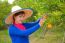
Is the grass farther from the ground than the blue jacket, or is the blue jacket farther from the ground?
the blue jacket

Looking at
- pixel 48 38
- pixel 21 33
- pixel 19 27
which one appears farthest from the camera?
pixel 48 38

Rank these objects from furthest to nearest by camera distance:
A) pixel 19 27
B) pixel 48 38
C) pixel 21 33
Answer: pixel 48 38
pixel 19 27
pixel 21 33

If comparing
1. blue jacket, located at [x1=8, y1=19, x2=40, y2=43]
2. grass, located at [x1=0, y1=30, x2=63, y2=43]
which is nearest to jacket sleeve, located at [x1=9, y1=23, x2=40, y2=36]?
blue jacket, located at [x1=8, y1=19, x2=40, y2=43]

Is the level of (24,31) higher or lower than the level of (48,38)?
higher

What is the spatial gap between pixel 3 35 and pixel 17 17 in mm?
5744

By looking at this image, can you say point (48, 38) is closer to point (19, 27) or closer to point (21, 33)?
point (19, 27)

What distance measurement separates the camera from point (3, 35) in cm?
907

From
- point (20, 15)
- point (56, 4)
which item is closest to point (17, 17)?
point (20, 15)

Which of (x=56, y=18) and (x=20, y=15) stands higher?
(x=20, y=15)

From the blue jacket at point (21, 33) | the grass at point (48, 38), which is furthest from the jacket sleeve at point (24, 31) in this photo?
the grass at point (48, 38)

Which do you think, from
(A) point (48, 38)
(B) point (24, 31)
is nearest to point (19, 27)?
(B) point (24, 31)

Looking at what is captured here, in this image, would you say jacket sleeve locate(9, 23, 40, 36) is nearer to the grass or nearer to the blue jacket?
the blue jacket

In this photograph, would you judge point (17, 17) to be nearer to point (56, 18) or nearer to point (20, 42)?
point (20, 42)

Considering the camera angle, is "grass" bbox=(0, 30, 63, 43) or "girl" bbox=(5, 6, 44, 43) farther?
"grass" bbox=(0, 30, 63, 43)
